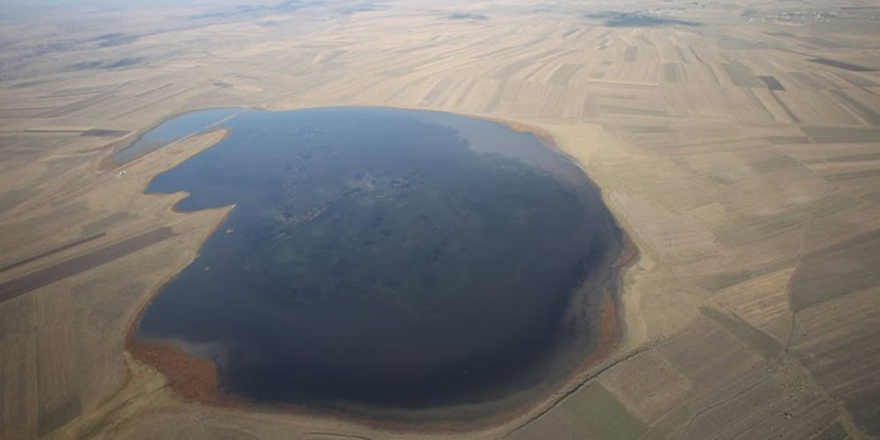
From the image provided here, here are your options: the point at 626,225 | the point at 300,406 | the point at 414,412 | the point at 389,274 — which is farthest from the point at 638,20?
the point at 300,406

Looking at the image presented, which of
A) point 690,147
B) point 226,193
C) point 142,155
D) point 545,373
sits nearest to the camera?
point 545,373

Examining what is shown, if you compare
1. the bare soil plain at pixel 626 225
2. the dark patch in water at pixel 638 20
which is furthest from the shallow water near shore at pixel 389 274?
the dark patch in water at pixel 638 20

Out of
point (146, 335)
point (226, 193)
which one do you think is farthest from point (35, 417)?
point (226, 193)

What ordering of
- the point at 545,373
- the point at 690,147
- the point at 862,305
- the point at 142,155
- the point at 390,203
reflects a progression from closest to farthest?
the point at 545,373 < the point at 862,305 < the point at 390,203 < the point at 690,147 < the point at 142,155

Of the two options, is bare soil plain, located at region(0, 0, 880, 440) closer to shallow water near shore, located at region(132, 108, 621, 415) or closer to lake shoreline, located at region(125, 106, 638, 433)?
lake shoreline, located at region(125, 106, 638, 433)

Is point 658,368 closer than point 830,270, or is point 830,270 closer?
point 658,368

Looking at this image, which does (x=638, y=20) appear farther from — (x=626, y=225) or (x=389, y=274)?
(x=389, y=274)

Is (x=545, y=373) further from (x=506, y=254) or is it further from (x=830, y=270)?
(x=830, y=270)
